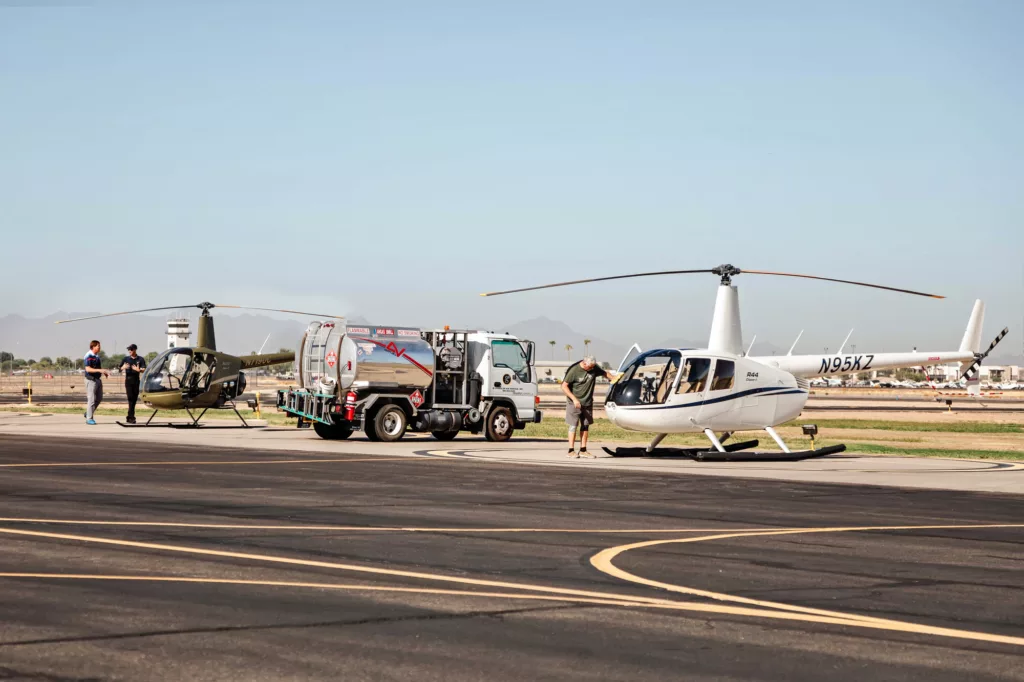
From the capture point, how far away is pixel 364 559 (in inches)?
375

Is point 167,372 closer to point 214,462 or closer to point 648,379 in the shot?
point 214,462

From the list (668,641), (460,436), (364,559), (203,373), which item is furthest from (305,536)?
(203,373)

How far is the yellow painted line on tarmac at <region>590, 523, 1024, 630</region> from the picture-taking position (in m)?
7.61

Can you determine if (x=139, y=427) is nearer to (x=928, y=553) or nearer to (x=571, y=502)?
(x=571, y=502)

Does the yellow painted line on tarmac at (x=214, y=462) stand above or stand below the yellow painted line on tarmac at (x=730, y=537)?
below

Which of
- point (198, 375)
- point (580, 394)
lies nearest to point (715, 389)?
point (580, 394)

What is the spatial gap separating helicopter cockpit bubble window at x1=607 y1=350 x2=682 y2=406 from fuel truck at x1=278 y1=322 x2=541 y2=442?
16.9 ft

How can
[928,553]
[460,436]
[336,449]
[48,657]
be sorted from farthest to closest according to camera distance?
[460,436] → [336,449] → [928,553] → [48,657]

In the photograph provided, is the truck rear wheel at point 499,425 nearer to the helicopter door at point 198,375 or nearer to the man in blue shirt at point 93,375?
the helicopter door at point 198,375

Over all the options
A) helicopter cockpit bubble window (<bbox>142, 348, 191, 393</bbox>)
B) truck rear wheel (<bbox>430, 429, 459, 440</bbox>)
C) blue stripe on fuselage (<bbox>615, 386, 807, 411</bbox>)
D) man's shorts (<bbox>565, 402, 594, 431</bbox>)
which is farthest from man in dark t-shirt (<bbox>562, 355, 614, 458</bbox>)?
helicopter cockpit bubble window (<bbox>142, 348, 191, 393</bbox>)

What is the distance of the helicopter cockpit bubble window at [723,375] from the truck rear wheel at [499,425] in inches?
262

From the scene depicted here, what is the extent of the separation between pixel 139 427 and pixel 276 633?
91.2ft

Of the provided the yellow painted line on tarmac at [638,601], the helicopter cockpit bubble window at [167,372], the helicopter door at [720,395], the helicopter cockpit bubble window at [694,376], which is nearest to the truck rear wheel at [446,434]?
the helicopter cockpit bubble window at [694,376]

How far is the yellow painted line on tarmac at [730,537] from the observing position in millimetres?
7609
